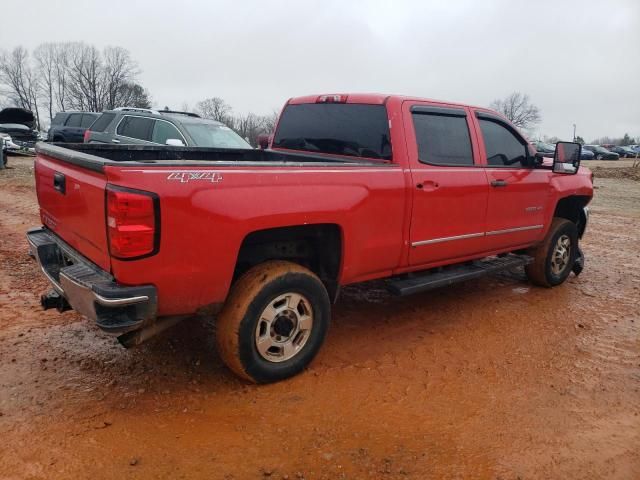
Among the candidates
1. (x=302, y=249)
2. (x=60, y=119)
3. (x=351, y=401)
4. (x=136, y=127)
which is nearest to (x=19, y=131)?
(x=60, y=119)

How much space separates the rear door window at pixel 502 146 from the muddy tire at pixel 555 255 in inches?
40.9

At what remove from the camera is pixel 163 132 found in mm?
9477

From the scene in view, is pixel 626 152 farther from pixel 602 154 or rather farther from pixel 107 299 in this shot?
pixel 107 299

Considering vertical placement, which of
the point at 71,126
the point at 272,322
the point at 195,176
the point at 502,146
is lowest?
the point at 272,322

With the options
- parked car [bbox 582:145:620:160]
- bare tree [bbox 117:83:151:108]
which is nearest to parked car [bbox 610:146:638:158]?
parked car [bbox 582:145:620:160]

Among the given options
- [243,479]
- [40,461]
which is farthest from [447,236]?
[40,461]

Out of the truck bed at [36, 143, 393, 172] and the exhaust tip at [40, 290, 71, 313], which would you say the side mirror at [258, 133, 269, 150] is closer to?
the truck bed at [36, 143, 393, 172]

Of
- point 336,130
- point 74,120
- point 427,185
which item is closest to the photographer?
point 427,185

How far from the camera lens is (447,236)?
4219mm

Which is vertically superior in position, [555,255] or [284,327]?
[555,255]

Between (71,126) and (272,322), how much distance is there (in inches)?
713

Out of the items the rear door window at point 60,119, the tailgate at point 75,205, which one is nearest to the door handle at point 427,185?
the tailgate at point 75,205

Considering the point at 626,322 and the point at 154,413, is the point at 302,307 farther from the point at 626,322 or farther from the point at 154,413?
the point at 626,322

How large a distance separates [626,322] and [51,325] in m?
5.31
